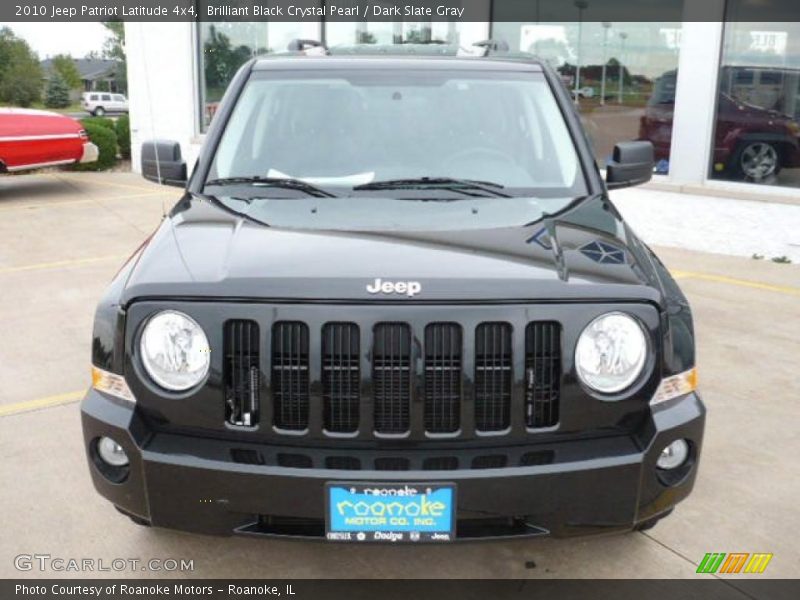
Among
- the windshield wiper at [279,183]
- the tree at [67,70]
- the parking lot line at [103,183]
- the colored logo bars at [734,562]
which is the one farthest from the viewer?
the tree at [67,70]

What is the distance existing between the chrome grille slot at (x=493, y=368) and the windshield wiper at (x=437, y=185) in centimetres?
109

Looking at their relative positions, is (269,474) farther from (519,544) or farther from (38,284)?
(38,284)

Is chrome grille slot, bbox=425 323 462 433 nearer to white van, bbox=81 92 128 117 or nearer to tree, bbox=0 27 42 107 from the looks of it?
white van, bbox=81 92 128 117

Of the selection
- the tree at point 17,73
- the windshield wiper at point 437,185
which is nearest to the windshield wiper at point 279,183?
the windshield wiper at point 437,185

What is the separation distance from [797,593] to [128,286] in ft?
8.34

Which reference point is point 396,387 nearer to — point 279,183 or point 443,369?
point 443,369

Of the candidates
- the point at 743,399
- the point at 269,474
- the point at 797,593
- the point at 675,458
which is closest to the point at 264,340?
the point at 269,474

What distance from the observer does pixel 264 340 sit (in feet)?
8.36

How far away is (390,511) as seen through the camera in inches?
98.7

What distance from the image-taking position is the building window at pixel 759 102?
861cm

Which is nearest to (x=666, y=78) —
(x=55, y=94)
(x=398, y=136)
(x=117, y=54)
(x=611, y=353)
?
(x=398, y=136)

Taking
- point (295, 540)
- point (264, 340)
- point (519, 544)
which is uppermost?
point (264, 340)

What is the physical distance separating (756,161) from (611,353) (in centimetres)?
729

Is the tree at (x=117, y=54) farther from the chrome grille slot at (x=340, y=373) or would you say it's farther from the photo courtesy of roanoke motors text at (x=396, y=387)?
the chrome grille slot at (x=340, y=373)
